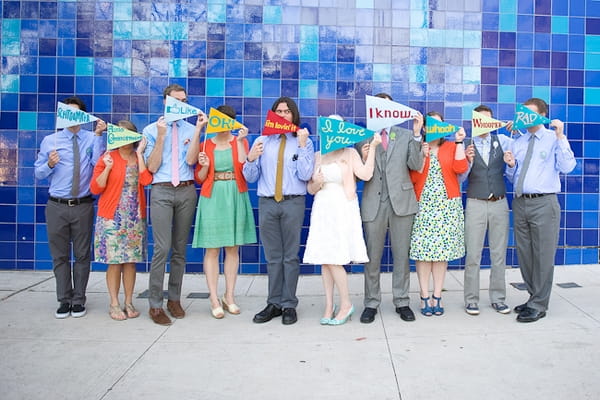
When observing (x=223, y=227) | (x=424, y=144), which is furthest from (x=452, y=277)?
(x=223, y=227)

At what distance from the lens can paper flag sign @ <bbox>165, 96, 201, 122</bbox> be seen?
16.2 ft

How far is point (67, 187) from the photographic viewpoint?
5.16 m

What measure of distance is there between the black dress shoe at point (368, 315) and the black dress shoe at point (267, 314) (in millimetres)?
723

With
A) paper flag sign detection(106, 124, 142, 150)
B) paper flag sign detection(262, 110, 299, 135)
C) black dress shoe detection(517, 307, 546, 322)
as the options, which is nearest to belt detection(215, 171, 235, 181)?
paper flag sign detection(262, 110, 299, 135)

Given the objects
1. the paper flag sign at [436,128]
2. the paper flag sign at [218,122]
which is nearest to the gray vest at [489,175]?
the paper flag sign at [436,128]

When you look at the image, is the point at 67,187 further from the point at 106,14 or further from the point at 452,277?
the point at 452,277

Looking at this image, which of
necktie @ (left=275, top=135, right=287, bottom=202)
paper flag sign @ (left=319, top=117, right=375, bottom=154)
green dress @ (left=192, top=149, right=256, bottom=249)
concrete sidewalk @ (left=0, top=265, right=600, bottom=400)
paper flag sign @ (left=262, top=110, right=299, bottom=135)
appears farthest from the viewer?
green dress @ (left=192, top=149, right=256, bottom=249)

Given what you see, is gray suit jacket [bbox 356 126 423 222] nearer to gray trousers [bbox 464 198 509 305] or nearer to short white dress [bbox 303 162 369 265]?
short white dress [bbox 303 162 369 265]

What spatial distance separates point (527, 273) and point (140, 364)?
330 cm

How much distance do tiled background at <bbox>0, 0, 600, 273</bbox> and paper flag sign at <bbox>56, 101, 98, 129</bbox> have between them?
1.45 meters

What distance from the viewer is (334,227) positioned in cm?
492

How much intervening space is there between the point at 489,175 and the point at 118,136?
10.2 feet

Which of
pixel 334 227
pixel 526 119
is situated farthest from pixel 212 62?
pixel 526 119

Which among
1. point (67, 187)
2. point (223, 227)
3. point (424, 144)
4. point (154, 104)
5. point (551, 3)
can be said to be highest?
point (551, 3)
